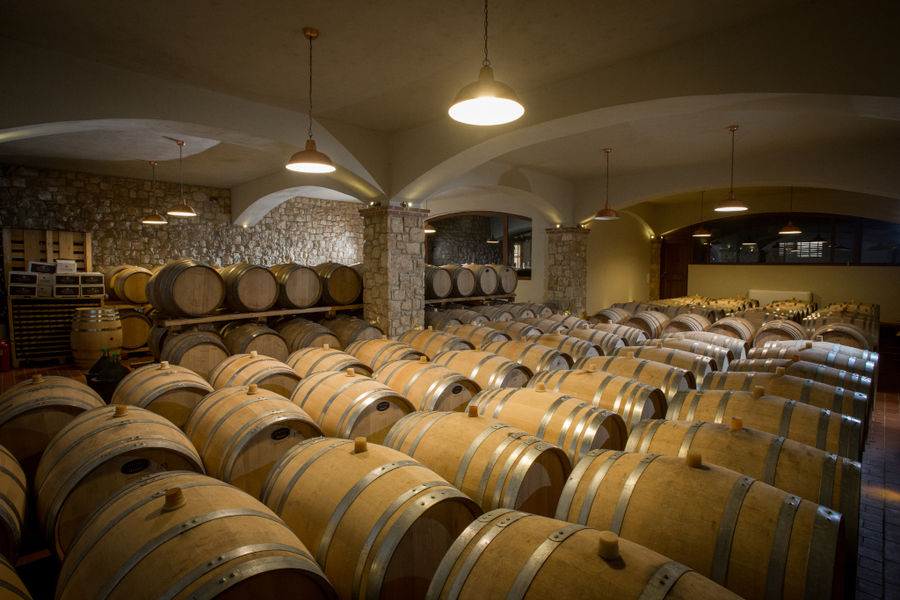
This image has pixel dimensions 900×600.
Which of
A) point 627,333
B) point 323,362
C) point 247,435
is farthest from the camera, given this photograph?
point 627,333

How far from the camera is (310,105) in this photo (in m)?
5.34

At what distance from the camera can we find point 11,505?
1.81 m

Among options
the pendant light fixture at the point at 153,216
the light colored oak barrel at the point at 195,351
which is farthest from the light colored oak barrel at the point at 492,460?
the pendant light fixture at the point at 153,216

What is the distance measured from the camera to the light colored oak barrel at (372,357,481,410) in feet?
10.1

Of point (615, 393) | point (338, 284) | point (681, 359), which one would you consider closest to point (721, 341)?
point (681, 359)

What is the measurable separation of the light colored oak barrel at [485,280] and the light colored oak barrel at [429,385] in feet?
16.3

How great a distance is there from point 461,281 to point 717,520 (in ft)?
22.1

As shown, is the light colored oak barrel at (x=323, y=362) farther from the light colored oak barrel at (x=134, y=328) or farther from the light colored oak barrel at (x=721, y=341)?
the light colored oak barrel at (x=134, y=328)

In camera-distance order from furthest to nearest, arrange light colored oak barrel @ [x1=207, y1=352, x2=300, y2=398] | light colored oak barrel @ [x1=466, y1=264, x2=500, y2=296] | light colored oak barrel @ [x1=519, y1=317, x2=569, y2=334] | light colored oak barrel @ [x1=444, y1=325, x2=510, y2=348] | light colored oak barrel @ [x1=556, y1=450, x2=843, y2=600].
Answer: light colored oak barrel @ [x1=466, y1=264, x2=500, y2=296], light colored oak barrel @ [x1=519, y1=317, x2=569, y2=334], light colored oak barrel @ [x1=444, y1=325, x2=510, y2=348], light colored oak barrel @ [x1=207, y1=352, x2=300, y2=398], light colored oak barrel @ [x1=556, y1=450, x2=843, y2=600]

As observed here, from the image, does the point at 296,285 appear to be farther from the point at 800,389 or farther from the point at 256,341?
the point at 800,389

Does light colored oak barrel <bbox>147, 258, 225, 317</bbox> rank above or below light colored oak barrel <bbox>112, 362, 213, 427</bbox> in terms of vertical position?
above

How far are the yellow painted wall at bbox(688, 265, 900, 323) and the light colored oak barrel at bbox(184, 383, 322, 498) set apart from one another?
1423 centimetres

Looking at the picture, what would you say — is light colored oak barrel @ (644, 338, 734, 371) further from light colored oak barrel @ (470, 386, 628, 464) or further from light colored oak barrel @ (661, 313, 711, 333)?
light colored oak barrel @ (470, 386, 628, 464)

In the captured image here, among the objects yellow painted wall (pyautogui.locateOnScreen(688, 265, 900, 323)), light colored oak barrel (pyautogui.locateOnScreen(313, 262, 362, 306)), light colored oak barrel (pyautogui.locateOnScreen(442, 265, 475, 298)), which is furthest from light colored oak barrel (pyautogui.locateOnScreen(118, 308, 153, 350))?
yellow painted wall (pyautogui.locateOnScreen(688, 265, 900, 323))
